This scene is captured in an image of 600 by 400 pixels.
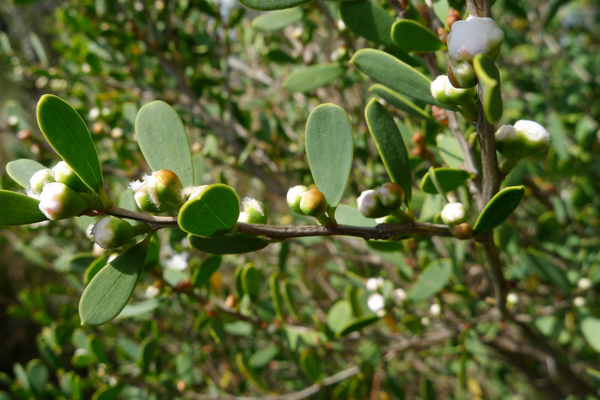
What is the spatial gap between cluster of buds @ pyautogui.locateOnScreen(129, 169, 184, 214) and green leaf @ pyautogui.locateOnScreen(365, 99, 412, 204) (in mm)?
285

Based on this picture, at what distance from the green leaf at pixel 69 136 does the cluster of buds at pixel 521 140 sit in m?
0.54

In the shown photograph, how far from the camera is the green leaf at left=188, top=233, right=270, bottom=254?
648 millimetres

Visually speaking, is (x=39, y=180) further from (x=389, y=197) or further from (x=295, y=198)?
(x=389, y=197)

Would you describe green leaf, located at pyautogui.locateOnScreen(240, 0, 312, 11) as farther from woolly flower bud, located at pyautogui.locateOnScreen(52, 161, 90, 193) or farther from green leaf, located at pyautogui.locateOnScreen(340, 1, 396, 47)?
woolly flower bud, located at pyautogui.locateOnScreen(52, 161, 90, 193)

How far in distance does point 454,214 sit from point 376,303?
748 millimetres

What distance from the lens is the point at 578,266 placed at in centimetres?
158

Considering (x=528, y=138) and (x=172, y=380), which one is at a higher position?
(x=528, y=138)

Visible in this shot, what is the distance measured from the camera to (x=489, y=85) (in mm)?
345

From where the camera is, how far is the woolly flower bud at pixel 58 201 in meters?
0.50

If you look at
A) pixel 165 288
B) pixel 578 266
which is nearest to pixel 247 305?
pixel 165 288

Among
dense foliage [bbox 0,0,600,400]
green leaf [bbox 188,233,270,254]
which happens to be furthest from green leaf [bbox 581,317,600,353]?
green leaf [bbox 188,233,270,254]

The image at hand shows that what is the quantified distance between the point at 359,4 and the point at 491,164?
1.21 ft

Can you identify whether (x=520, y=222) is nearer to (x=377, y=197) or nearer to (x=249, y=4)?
(x=377, y=197)

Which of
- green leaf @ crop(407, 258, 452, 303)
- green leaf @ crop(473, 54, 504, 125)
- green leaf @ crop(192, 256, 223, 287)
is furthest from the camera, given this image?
green leaf @ crop(407, 258, 452, 303)
